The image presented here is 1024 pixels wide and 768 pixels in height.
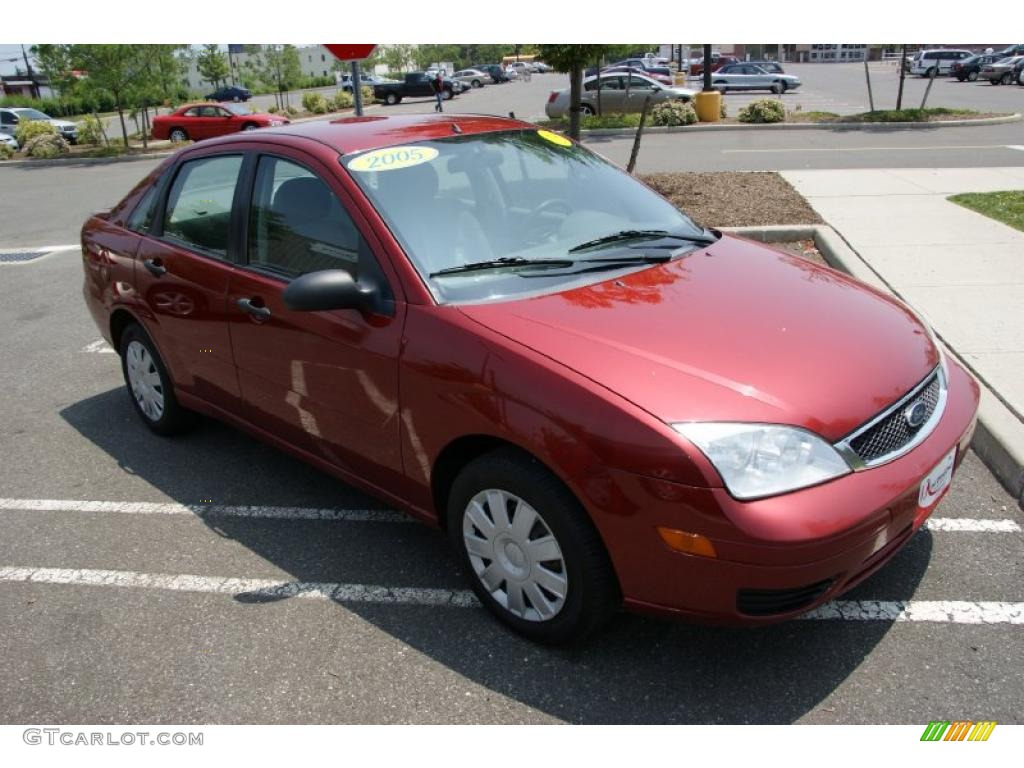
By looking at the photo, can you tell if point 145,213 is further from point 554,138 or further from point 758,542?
point 758,542

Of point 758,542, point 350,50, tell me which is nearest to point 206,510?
point 758,542

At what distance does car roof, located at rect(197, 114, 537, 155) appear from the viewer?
3.57 metres

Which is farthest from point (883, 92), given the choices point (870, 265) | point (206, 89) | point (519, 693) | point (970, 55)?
point (206, 89)

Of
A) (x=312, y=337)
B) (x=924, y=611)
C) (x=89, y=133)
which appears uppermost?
(x=312, y=337)

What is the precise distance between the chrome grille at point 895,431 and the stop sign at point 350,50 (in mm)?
5173

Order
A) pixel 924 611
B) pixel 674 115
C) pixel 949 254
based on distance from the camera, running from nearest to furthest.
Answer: pixel 924 611
pixel 949 254
pixel 674 115

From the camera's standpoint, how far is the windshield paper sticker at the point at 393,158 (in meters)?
3.38

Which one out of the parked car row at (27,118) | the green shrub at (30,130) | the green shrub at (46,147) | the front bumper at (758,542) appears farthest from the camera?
the parked car row at (27,118)

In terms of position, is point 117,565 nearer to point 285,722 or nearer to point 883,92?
point 285,722

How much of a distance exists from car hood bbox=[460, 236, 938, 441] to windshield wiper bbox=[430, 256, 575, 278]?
21cm

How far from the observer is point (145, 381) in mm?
4754

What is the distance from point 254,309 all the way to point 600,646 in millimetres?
1999

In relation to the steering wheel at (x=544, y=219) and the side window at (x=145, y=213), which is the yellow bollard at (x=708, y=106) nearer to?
the side window at (x=145, y=213)
